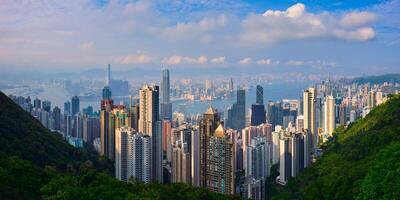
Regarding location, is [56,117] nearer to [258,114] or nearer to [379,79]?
[258,114]

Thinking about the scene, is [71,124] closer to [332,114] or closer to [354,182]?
[332,114]

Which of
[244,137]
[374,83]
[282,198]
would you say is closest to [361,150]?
[282,198]

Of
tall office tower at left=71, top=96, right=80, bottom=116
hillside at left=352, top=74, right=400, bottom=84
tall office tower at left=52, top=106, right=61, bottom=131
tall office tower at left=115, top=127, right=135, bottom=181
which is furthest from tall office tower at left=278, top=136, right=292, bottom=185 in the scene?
hillside at left=352, top=74, right=400, bottom=84

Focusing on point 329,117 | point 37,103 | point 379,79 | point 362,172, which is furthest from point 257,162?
point 379,79

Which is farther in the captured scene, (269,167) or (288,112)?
(288,112)

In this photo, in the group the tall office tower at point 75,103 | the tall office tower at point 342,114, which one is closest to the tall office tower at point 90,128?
the tall office tower at point 75,103

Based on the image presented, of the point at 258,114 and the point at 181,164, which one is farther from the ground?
the point at 258,114

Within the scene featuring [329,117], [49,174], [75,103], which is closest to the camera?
[49,174]
